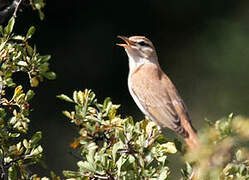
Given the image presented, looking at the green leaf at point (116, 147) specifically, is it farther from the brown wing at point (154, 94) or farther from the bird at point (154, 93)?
the brown wing at point (154, 94)

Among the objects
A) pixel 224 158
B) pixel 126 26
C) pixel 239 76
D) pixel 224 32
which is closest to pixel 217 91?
pixel 239 76

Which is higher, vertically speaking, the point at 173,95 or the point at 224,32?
the point at 173,95

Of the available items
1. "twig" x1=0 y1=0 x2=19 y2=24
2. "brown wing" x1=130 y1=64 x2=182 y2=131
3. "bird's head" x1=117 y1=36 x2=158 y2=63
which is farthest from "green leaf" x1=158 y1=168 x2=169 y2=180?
"bird's head" x1=117 y1=36 x2=158 y2=63

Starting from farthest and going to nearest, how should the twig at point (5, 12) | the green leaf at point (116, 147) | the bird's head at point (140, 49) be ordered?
the bird's head at point (140, 49), the twig at point (5, 12), the green leaf at point (116, 147)

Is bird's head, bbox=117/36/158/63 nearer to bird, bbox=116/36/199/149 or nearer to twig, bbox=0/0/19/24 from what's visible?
bird, bbox=116/36/199/149

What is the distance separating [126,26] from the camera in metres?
8.46

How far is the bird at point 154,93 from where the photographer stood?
4.21m

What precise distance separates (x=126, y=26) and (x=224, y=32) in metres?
1.37

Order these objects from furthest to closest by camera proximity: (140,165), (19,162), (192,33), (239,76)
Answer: (192,33) < (239,76) < (19,162) < (140,165)

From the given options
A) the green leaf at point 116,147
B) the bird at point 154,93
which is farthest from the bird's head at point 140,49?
the green leaf at point 116,147

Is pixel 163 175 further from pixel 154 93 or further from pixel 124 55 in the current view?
pixel 124 55

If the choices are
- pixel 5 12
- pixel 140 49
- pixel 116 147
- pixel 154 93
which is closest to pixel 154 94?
pixel 154 93

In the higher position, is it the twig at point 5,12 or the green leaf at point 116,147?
the twig at point 5,12

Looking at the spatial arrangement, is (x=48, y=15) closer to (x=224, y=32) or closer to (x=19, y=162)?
(x=224, y=32)
